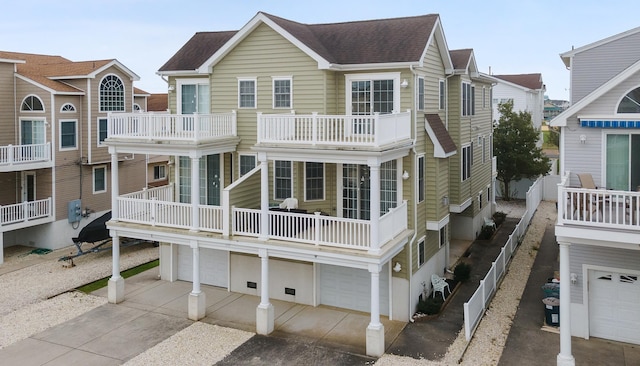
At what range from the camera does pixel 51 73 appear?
26.6 metres

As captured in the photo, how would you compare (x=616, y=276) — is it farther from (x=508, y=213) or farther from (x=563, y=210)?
(x=508, y=213)

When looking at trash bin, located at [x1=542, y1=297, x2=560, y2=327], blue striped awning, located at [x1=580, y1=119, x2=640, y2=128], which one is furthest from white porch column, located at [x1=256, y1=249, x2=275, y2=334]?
blue striped awning, located at [x1=580, y1=119, x2=640, y2=128]

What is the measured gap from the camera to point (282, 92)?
57.7 ft

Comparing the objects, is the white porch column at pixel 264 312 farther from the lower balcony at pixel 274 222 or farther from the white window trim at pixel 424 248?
the white window trim at pixel 424 248

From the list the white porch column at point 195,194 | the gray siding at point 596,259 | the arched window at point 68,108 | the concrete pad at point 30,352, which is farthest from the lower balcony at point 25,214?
the gray siding at point 596,259

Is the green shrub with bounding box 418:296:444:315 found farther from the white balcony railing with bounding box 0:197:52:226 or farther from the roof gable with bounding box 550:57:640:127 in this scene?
the white balcony railing with bounding box 0:197:52:226

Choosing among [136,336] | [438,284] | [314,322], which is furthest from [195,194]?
[438,284]

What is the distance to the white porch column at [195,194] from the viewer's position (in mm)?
16547

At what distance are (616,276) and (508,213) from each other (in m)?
17.6

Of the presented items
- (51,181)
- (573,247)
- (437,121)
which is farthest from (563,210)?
(51,181)

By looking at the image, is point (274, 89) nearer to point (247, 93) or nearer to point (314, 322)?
point (247, 93)

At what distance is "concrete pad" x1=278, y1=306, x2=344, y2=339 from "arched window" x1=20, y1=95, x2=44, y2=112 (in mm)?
16772

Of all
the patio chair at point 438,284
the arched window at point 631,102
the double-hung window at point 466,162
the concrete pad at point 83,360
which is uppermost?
the arched window at point 631,102

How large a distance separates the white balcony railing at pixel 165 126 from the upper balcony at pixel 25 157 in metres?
8.06
